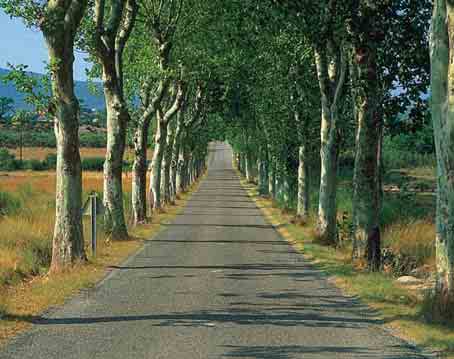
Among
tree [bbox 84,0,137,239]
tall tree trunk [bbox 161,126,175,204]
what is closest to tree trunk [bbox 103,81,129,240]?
tree [bbox 84,0,137,239]

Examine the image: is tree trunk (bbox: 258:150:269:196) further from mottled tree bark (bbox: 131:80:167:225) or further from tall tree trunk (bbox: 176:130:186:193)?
mottled tree bark (bbox: 131:80:167:225)

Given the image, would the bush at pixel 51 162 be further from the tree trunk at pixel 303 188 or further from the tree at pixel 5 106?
the tree at pixel 5 106

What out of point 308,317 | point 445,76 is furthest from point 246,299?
point 445,76

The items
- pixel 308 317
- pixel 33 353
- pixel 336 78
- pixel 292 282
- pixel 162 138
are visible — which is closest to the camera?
pixel 33 353

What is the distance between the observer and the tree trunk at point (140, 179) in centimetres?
3103

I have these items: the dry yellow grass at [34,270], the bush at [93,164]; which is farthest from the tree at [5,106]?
the bush at [93,164]

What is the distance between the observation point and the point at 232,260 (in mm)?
18859

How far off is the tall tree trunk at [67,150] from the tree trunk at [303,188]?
51.4 ft

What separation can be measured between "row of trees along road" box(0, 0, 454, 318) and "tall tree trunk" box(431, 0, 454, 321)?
2cm

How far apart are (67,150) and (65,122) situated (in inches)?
22.9

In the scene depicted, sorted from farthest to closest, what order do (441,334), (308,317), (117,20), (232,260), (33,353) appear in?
(117,20)
(232,260)
(308,317)
(441,334)
(33,353)

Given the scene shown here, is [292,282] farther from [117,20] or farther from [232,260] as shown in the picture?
[117,20]

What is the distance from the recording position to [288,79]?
102 ft

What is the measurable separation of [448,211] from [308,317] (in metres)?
2.37
